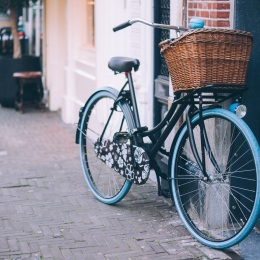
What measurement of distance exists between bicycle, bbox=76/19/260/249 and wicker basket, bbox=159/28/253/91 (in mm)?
63

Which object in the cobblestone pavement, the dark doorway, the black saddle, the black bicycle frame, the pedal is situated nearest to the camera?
the black bicycle frame

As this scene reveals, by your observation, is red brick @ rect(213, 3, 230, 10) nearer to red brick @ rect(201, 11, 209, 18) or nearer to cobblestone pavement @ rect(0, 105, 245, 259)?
red brick @ rect(201, 11, 209, 18)

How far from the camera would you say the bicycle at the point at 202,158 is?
497 cm

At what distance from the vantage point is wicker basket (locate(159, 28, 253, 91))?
15.7 ft

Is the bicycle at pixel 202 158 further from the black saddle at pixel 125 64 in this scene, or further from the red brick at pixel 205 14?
the red brick at pixel 205 14

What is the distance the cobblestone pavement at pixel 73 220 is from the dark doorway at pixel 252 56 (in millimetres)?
1042

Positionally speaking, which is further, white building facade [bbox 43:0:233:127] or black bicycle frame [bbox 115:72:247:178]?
white building facade [bbox 43:0:233:127]

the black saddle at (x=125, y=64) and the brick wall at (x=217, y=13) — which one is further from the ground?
the brick wall at (x=217, y=13)

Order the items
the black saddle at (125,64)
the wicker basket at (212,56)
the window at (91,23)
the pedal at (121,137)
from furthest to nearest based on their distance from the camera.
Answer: the window at (91,23)
the pedal at (121,137)
the black saddle at (125,64)
the wicker basket at (212,56)

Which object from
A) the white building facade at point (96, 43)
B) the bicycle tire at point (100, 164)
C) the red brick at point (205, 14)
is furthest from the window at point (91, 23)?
the red brick at point (205, 14)

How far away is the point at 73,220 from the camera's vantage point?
5844 mm

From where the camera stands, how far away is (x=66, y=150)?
8656 millimetres

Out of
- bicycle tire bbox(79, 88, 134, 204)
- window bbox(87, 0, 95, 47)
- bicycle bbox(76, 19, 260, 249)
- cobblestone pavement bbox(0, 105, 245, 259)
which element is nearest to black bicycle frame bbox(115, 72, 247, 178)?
bicycle bbox(76, 19, 260, 249)

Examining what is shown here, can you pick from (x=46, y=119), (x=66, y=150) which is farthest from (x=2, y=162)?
(x=46, y=119)
